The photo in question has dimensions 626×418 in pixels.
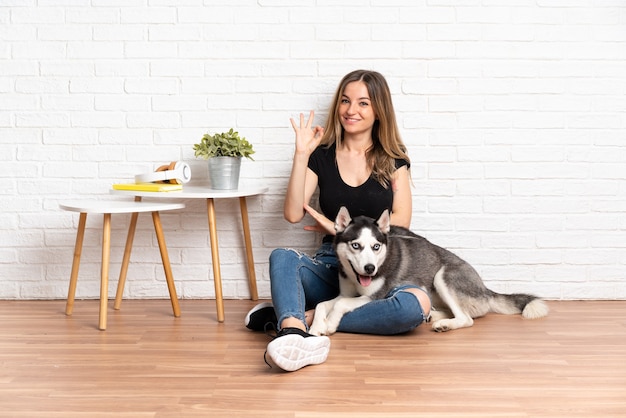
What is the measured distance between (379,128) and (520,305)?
1.06m

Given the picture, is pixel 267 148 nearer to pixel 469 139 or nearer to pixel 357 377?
pixel 469 139

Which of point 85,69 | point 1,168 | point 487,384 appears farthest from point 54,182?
point 487,384

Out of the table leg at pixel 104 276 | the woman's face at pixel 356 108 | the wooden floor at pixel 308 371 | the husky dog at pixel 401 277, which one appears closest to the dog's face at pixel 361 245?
the husky dog at pixel 401 277

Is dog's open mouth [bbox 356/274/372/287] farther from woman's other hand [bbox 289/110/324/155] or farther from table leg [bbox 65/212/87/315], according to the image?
table leg [bbox 65/212/87/315]

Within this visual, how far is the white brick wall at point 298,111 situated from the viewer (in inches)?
140

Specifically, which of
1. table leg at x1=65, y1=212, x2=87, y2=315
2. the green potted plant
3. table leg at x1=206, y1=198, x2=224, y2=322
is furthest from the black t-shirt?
table leg at x1=65, y1=212, x2=87, y2=315

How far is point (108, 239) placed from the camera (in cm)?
301

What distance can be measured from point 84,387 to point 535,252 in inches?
92.9

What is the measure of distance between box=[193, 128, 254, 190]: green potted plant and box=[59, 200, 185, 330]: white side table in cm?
23

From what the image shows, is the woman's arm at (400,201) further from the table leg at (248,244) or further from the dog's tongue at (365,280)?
the table leg at (248,244)

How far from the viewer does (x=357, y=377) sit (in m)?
2.35

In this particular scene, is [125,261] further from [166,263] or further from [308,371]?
[308,371]

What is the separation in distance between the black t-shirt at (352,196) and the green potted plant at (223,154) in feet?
1.32

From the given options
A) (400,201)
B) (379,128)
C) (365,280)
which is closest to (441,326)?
(365,280)
